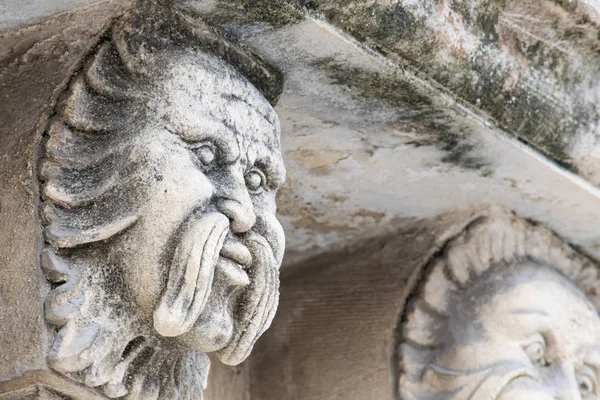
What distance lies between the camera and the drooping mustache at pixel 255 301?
122cm

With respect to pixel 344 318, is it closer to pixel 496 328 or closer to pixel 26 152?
pixel 496 328

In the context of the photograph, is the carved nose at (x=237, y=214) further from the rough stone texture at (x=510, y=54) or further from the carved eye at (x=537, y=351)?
the carved eye at (x=537, y=351)

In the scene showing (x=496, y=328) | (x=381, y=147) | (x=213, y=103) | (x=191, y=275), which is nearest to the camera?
(x=191, y=275)

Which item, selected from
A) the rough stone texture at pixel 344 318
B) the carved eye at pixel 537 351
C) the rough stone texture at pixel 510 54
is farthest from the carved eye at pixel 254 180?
the carved eye at pixel 537 351

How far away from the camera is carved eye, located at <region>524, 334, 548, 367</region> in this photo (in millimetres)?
1712

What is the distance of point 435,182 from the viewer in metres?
1.70

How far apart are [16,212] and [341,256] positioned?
82 cm

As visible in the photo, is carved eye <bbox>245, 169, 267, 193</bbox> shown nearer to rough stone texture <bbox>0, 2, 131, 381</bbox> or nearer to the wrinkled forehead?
the wrinkled forehead

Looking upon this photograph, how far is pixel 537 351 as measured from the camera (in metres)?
1.72

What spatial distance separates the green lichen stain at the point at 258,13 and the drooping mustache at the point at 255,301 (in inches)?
11.5

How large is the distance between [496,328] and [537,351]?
93mm

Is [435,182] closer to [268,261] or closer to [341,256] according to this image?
[341,256]

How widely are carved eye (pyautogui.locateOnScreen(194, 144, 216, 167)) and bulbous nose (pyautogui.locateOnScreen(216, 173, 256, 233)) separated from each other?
4cm

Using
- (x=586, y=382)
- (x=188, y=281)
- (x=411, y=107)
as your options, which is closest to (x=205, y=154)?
(x=188, y=281)
